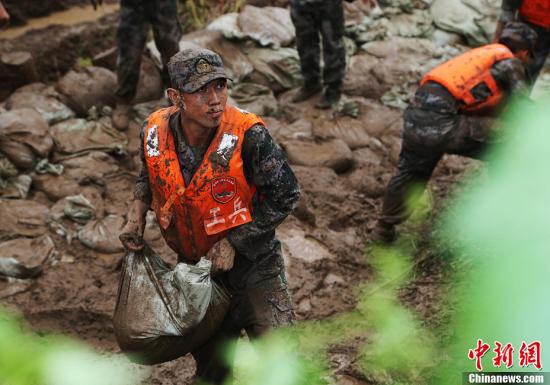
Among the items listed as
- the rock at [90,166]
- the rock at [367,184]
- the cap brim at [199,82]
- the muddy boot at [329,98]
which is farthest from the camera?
the muddy boot at [329,98]

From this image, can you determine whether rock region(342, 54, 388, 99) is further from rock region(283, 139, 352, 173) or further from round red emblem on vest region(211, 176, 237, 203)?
round red emblem on vest region(211, 176, 237, 203)

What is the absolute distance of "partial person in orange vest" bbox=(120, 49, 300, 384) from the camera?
231cm

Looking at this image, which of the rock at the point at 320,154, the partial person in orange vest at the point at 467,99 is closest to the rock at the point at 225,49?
the rock at the point at 320,154

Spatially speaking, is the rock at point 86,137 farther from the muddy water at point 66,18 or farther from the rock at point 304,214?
the rock at point 304,214

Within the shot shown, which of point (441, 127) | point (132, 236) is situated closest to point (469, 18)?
point (441, 127)

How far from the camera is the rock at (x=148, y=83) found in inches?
225

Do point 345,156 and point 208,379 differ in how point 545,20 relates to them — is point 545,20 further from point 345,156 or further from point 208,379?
point 208,379

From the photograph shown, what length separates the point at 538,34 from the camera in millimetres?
5660

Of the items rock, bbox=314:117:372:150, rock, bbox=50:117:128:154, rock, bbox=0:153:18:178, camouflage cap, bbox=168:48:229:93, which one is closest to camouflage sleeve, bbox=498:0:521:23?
rock, bbox=314:117:372:150

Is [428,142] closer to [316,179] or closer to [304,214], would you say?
[304,214]

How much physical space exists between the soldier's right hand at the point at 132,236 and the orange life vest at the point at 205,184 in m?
0.11

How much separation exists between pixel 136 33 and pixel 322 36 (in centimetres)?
188

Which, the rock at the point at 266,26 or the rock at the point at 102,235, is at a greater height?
the rock at the point at 266,26
